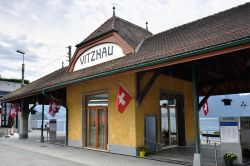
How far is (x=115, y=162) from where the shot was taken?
954cm

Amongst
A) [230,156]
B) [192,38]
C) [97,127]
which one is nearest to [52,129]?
[97,127]

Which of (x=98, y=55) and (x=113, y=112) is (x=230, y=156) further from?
(x=98, y=55)

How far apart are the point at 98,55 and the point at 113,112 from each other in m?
3.63

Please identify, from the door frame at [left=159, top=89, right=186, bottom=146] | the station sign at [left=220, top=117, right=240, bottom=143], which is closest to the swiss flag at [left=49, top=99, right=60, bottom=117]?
the door frame at [left=159, top=89, right=186, bottom=146]

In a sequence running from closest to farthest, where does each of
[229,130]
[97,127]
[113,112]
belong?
1. [229,130]
2. [113,112]
3. [97,127]

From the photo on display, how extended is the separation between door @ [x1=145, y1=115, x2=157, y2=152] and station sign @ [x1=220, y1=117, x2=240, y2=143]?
3418 mm

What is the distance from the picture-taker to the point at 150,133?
11.7 m

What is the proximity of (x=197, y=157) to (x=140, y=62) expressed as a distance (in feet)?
11.8

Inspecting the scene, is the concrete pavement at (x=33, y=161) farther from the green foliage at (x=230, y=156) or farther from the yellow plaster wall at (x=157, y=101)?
the green foliage at (x=230, y=156)

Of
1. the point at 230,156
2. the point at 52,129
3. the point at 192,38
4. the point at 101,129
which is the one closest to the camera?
the point at 230,156

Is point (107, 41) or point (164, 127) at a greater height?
point (107, 41)

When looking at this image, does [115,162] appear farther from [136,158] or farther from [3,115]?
[3,115]

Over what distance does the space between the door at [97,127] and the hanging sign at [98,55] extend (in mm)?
2591

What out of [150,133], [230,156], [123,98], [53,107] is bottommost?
[230,156]
